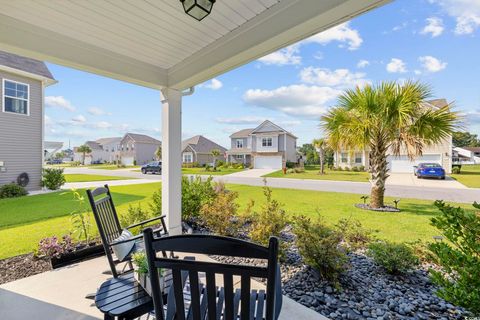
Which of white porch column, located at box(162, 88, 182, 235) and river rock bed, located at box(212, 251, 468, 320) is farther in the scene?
white porch column, located at box(162, 88, 182, 235)

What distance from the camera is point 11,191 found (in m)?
8.46

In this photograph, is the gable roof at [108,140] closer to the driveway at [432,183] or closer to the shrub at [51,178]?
the shrub at [51,178]

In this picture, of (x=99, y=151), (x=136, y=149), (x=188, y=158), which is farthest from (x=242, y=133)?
(x=99, y=151)

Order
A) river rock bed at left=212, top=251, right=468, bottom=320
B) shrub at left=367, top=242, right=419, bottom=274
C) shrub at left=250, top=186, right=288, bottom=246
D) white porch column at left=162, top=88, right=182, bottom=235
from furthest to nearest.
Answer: white porch column at left=162, top=88, right=182, bottom=235 < shrub at left=250, top=186, right=288, bottom=246 < shrub at left=367, top=242, right=419, bottom=274 < river rock bed at left=212, top=251, right=468, bottom=320

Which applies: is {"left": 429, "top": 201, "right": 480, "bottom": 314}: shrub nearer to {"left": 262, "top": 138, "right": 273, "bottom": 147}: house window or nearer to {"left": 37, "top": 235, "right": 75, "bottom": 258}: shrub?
{"left": 37, "top": 235, "right": 75, "bottom": 258}: shrub

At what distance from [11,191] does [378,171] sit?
1247 centimetres

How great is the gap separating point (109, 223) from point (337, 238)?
2576 millimetres

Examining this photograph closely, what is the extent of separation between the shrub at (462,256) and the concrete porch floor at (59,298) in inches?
41.2

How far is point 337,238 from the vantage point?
8.58ft

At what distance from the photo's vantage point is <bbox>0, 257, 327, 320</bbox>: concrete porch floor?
212 cm

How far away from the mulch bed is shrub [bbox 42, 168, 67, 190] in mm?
8090

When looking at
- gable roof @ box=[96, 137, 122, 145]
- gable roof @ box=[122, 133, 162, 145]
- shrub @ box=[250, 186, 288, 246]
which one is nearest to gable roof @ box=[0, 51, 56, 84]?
shrub @ box=[250, 186, 288, 246]

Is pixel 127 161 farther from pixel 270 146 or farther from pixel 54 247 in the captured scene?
pixel 54 247

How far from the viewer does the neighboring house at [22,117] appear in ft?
28.6
